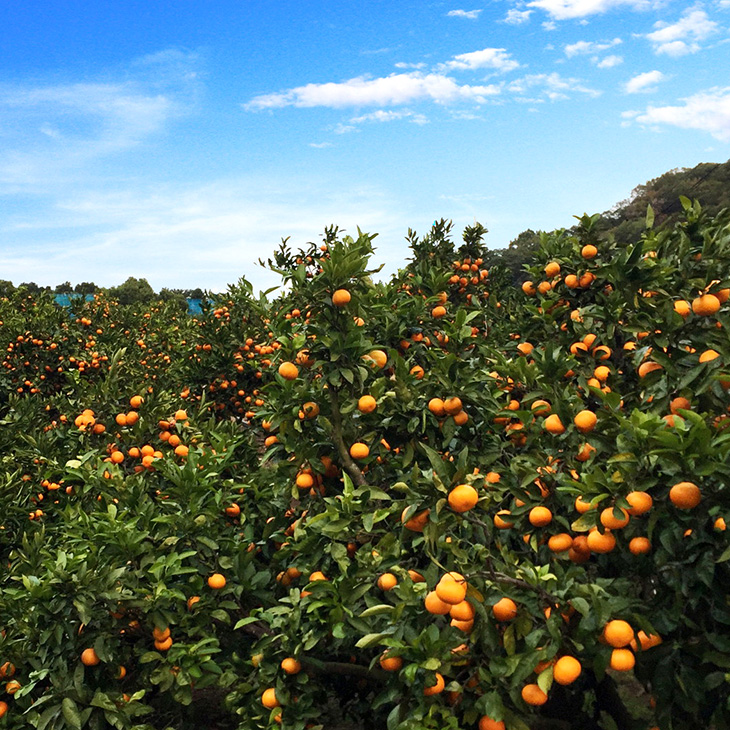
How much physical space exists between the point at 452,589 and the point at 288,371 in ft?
5.24

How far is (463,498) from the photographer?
6.87 feet

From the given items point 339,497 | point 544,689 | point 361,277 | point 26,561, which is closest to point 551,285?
point 361,277

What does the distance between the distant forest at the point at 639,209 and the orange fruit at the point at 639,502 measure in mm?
35540

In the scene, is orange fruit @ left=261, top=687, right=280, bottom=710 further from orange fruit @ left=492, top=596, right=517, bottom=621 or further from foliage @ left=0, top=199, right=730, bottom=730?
orange fruit @ left=492, top=596, right=517, bottom=621

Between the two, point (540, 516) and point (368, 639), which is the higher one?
point (540, 516)

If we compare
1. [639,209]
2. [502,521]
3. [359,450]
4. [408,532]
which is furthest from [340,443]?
[639,209]

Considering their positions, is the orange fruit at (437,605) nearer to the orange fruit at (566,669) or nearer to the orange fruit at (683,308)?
the orange fruit at (566,669)

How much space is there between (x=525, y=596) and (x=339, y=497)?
103cm

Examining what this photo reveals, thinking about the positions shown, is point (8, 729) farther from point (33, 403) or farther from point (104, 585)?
point (33, 403)

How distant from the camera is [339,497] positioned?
2.89 metres

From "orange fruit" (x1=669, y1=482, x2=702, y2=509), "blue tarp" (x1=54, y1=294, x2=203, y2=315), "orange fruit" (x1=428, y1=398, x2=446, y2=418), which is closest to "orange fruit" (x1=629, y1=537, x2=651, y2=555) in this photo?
"orange fruit" (x1=669, y1=482, x2=702, y2=509)

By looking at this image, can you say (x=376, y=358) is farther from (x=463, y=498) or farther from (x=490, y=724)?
(x=490, y=724)

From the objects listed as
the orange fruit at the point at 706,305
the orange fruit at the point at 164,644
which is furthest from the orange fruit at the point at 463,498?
the orange fruit at the point at 164,644

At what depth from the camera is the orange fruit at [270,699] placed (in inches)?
112
